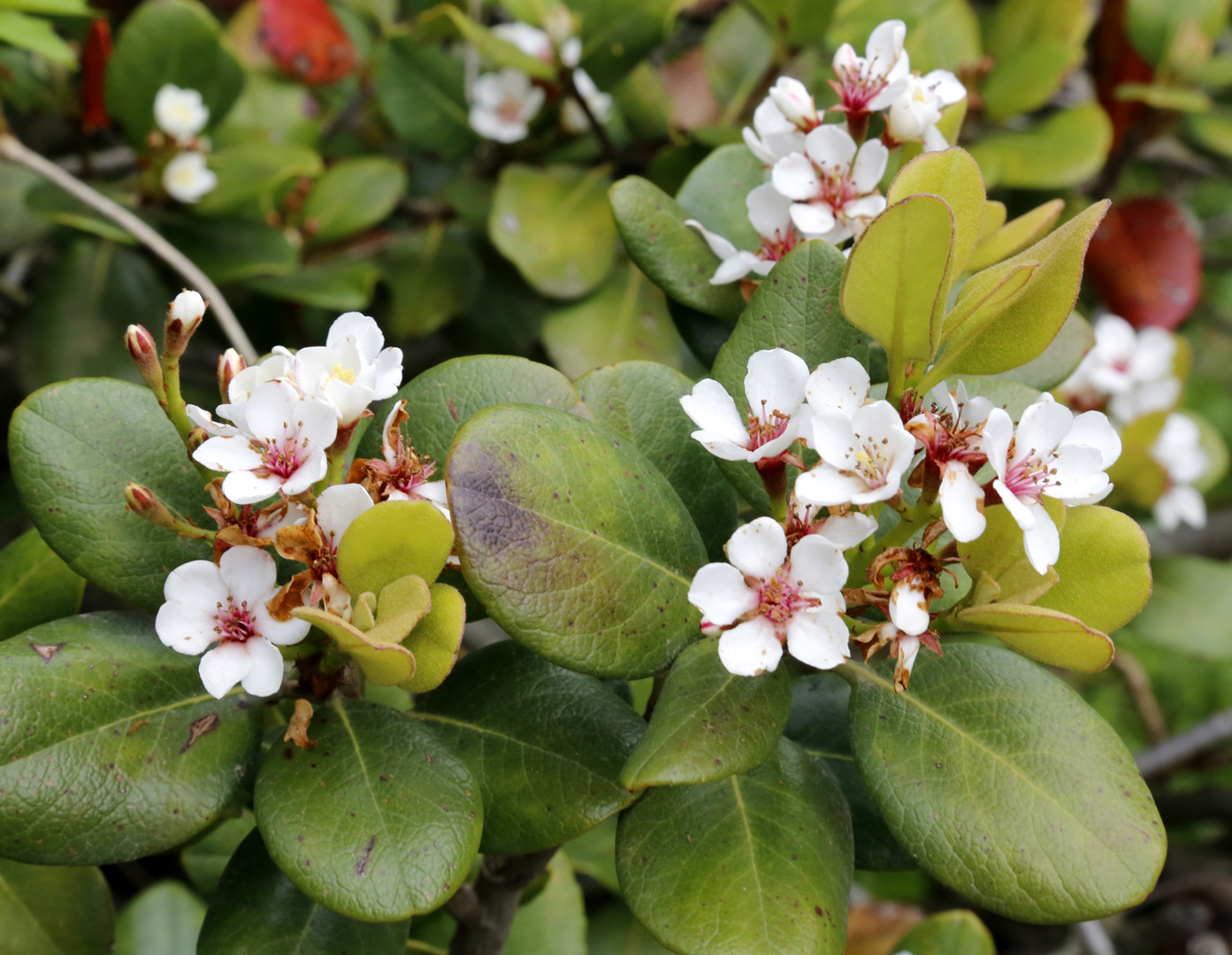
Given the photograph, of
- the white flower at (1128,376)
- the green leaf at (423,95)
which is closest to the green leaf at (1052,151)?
the white flower at (1128,376)

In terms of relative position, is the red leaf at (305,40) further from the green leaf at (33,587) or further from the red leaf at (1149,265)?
the red leaf at (1149,265)

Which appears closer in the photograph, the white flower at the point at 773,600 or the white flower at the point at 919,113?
the white flower at the point at 773,600

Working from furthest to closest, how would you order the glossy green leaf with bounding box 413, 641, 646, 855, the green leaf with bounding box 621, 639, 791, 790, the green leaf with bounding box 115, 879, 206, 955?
the green leaf with bounding box 115, 879, 206, 955
the glossy green leaf with bounding box 413, 641, 646, 855
the green leaf with bounding box 621, 639, 791, 790

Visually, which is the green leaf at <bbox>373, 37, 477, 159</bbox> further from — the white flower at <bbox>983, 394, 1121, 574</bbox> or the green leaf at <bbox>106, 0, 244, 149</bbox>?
the white flower at <bbox>983, 394, 1121, 574</bbox>

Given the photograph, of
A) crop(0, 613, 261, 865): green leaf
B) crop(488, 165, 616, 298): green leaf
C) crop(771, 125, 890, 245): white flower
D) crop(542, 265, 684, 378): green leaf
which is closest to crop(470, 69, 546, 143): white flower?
crop(488, 165, 616, 298): green leaf

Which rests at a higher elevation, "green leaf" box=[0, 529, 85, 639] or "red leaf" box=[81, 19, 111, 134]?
"red leaf" box=[81, 19, 111, 134]

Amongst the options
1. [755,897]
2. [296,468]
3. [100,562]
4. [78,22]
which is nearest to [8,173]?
[78,22]
